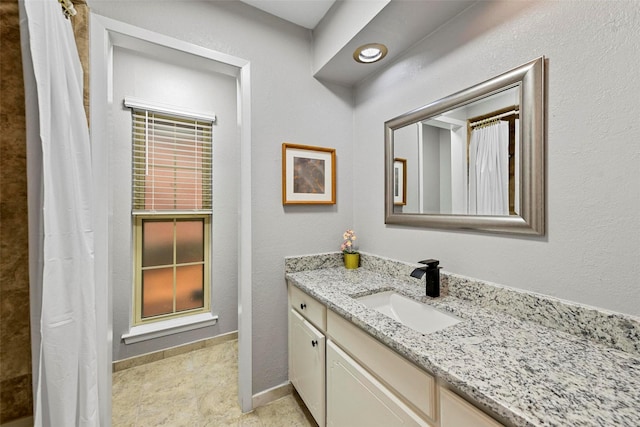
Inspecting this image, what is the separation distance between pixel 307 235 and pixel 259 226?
0.35 metres

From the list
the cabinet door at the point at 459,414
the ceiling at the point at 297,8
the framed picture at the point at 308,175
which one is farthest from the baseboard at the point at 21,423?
the ceiling at the point at 297,8

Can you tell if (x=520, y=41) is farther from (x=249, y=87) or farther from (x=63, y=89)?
(x=63, y=89)

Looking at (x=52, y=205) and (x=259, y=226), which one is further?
(x=259, y=226)

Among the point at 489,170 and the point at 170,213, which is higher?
the point at 489,170

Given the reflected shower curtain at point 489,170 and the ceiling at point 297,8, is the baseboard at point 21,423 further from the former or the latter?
the ceiling at point 297,8

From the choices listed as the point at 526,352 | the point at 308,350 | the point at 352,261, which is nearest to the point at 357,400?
the point at 308,350

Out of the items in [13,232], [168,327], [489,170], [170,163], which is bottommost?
[168,327]

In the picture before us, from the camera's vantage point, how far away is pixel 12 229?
2.41 feet

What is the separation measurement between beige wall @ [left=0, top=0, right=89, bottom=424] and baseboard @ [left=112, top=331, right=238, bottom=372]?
5.13ft

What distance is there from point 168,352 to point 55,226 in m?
1.92

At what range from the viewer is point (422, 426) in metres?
0.80

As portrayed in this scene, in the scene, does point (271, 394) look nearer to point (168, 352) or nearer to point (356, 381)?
point (356, 381)

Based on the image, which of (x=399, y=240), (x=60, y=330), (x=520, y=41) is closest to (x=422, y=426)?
(x=399, y=240)

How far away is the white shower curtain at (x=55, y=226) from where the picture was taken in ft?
2.38
